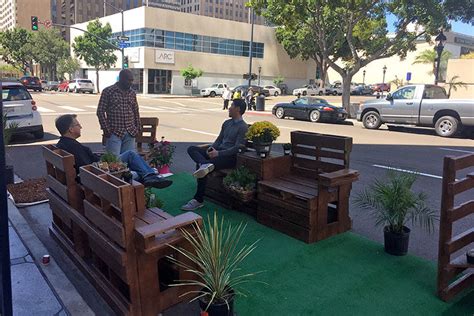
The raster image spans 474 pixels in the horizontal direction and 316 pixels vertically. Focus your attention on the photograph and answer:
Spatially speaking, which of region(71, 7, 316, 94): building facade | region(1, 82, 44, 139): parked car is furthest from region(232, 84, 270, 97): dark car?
region(1, 82, 44, 139): parked car

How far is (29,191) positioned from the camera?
620 centimetres

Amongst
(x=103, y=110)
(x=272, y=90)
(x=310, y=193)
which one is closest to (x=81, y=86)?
(x=272, y=90)

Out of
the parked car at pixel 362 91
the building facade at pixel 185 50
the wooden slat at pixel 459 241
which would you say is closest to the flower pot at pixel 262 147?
the wooden slat at pixel 459 241

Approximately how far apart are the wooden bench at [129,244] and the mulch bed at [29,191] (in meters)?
2.66

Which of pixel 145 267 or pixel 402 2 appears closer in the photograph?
pixel 145 267

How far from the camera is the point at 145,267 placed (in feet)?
9.87

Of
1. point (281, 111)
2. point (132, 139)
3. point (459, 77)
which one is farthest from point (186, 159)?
point (459, 77)

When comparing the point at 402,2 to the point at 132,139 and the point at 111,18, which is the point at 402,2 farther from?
the point at 111,18

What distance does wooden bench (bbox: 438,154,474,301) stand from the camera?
10.6ft

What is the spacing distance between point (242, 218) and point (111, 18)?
58362 mm

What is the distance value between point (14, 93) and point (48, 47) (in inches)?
2353

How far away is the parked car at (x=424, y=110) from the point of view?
14859 millimetres

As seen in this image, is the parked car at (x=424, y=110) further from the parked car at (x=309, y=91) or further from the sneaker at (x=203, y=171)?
the parked car at (x=309, y=91)

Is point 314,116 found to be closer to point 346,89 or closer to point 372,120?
point 372,120
